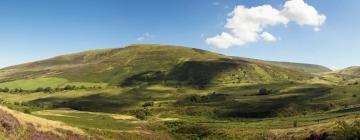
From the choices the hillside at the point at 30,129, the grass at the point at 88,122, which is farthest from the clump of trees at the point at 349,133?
the grass at the point at 88,122

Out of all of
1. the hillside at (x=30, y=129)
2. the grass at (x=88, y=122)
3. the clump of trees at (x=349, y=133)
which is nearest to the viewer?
the clump of trees at (x=349, y=133)

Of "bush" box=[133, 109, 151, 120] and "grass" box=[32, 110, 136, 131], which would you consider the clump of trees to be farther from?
"bush" box=[133, 109, 151, 120]

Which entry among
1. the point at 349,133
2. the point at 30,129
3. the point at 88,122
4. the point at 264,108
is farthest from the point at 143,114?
the point at 349,133

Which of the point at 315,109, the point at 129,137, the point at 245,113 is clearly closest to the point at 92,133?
the point at 129,137

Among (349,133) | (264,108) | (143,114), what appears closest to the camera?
(349,133)

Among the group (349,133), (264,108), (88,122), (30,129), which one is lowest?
(264,108)

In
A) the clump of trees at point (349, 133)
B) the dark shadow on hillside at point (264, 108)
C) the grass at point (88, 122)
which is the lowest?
the dark shadow on hillside at point (264, 108)

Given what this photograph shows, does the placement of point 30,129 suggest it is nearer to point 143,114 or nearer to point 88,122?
point 88,122

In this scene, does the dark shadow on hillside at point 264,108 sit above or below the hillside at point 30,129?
below

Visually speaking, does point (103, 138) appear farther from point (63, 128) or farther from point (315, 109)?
point (315, 109)

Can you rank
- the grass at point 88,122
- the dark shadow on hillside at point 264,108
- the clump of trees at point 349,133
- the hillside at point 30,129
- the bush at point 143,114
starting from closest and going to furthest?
the clump of trees at point 349,133 < the hillside at point 30,129 < the grass at point 88,122 < the bush at point 143,114 < the dark shadow on hillside at point 264,108

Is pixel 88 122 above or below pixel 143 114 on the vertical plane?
above

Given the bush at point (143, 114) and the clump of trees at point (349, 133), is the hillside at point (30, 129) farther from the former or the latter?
the bush at point (143, 114)

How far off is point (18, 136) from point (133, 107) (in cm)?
14335
